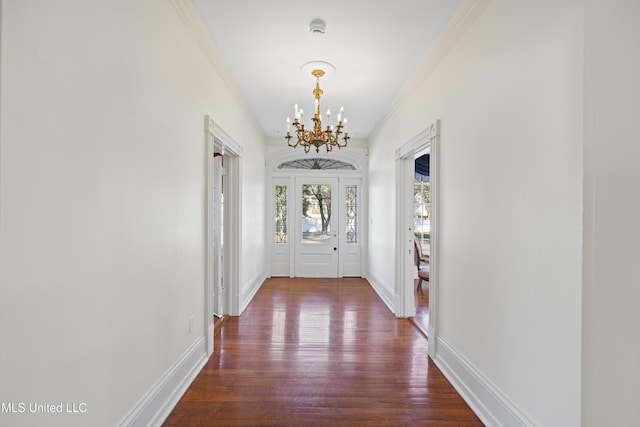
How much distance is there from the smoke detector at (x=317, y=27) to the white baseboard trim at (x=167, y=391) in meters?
2.68

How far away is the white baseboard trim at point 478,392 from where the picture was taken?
1785 mm

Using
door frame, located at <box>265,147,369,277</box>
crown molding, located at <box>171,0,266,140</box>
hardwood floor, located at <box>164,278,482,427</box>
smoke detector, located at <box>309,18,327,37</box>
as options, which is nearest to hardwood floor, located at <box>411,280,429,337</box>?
hardwood floor, located at <box>164,278,482,427</box>

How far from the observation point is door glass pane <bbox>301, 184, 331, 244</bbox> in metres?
6.65

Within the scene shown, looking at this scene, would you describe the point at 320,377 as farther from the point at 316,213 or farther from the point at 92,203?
the point at 316,213

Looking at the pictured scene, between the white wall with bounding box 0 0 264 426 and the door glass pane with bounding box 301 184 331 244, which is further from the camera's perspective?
the door glass pane with bounding box 301 184 331 244

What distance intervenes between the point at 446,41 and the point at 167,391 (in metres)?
3.32

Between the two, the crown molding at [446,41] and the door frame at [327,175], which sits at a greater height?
the crown molding at [446,41]

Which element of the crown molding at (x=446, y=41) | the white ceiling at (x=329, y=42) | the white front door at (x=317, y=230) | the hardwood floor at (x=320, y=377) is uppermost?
the white ceiling at (x=329, y=42)

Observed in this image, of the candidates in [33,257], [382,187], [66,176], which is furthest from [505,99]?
[382,187]

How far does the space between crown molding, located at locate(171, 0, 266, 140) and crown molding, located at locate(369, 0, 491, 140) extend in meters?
1.93

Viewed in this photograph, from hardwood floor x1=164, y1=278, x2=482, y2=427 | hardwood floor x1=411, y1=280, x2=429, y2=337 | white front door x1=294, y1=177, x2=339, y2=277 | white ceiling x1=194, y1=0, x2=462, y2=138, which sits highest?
white ceiling x1=194, y1=0, x2=462, y2=138

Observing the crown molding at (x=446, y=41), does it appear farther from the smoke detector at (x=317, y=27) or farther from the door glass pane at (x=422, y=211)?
the door glass pane at (x=422, y=211)

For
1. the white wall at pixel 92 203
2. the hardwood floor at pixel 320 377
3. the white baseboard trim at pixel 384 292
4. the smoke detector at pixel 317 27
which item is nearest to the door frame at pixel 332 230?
the white baseboard trim at pixel 384 292

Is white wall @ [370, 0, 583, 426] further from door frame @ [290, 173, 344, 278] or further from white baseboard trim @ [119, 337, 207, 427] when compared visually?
door frame @ [290, 173, 344, 278]
